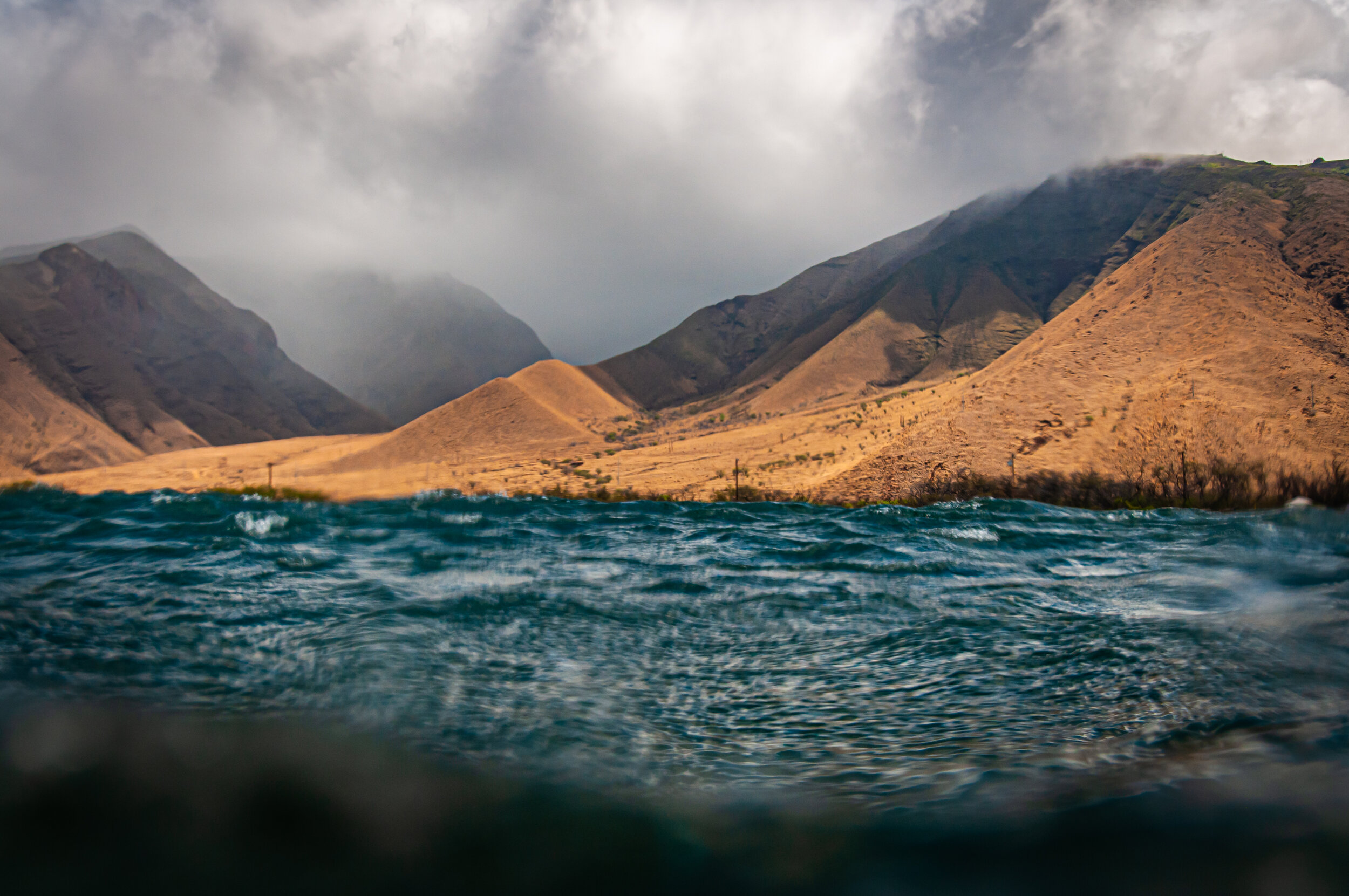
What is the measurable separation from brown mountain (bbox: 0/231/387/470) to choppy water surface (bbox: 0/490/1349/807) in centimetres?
5913

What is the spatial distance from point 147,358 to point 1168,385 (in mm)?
130952

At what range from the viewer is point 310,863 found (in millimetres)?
3309

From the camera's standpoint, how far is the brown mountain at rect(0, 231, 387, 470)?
263ft

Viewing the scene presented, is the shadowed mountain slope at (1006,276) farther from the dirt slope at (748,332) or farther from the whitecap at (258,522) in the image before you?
the whitecap at (258,522)

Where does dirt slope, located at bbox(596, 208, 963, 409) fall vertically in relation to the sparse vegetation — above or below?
above

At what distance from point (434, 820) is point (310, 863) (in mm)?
718

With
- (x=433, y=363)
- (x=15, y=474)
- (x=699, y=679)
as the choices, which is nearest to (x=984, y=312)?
(x=699, y=679)

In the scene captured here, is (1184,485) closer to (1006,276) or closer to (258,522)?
(258,522)

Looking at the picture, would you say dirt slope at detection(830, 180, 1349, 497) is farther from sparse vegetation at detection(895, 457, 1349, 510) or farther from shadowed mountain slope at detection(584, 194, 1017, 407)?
shadowed mountain slope at detection(584, 194, 1017, 407)

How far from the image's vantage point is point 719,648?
7.40 m

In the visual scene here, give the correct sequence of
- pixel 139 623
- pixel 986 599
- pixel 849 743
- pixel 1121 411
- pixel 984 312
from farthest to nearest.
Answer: pixel 984 312 < pixel 1121 411 < pixel 986 599 < pixel 139 623 < pixel 849 743

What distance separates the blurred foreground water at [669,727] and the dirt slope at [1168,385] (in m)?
19.4

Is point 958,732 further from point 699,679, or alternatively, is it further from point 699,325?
point 699,325

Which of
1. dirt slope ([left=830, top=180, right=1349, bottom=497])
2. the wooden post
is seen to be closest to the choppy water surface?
the wooden post
